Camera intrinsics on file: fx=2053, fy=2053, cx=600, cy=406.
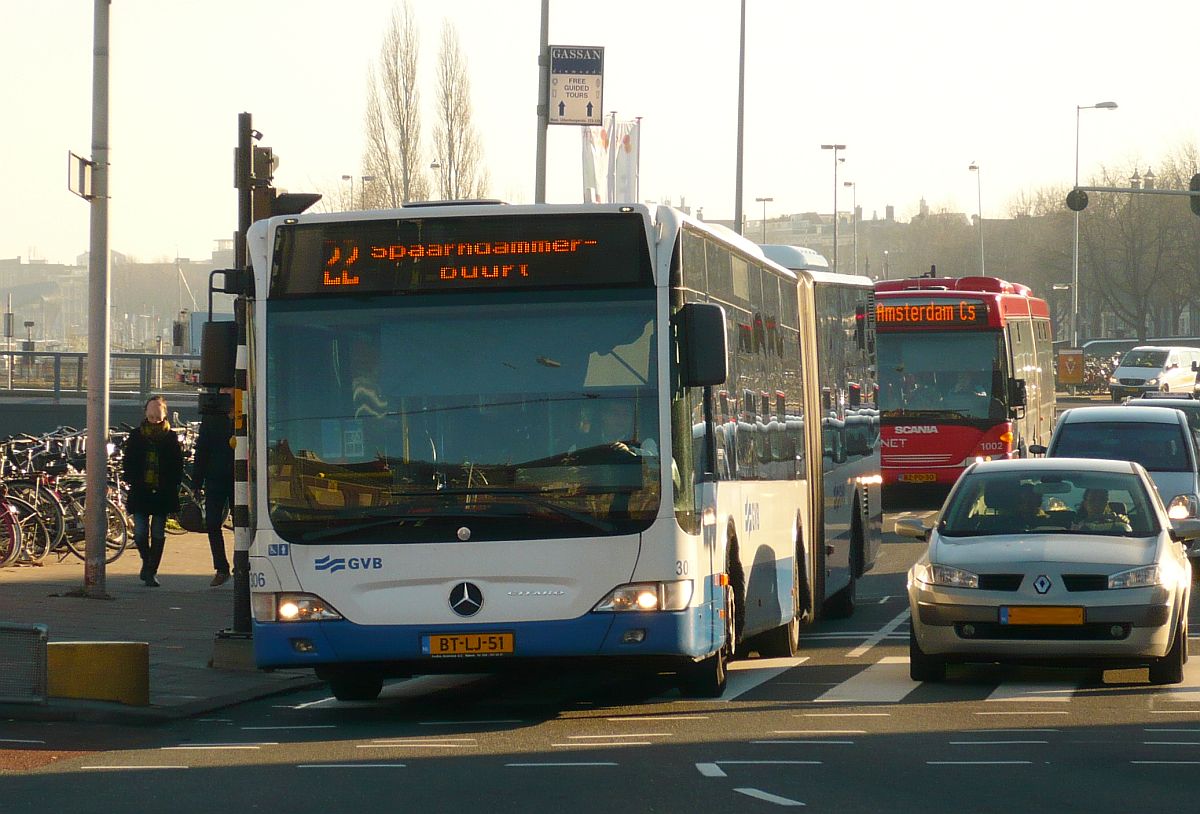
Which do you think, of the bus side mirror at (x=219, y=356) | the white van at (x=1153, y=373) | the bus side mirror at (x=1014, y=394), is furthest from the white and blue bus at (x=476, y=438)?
the white van at (x=1153, y=373)

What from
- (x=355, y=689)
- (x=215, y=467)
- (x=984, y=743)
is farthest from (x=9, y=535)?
(x=984, y=743)

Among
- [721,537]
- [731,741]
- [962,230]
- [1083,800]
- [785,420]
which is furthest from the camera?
[962,230]

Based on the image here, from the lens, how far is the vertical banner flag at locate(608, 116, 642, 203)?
122ft

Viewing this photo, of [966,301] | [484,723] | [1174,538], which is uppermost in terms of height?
[966,301]

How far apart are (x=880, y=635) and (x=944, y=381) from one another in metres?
13.5

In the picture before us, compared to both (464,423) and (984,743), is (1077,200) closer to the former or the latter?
(464,423)

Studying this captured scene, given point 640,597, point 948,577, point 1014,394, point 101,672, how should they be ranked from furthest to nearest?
point 1014,394 → point 948,577 → point 101,672 → point 640,597

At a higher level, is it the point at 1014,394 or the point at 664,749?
the point at 1014,394

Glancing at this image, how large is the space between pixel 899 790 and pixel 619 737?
2.23 metres

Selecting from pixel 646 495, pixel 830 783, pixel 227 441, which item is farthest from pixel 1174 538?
pixel 227 441

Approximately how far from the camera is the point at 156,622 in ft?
55.6

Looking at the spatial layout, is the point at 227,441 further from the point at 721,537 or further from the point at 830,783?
A: the point at 830,783

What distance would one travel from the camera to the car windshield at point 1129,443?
22.1m

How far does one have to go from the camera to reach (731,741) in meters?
10.1
